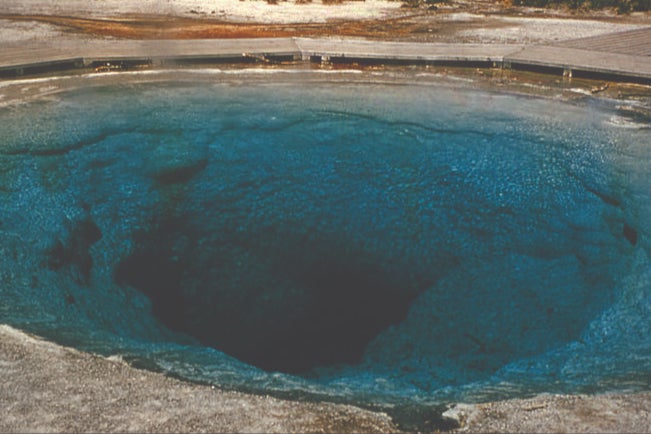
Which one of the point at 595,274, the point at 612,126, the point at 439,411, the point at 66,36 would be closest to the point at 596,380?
the point at 439,411

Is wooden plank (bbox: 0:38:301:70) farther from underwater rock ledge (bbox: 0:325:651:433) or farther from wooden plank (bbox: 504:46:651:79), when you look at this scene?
underwater rock ledge (bbox: 0:325:651:433)

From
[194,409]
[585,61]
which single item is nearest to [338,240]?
[194,409]

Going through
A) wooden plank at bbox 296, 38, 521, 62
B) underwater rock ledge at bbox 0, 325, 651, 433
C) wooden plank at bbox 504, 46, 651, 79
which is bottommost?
underwater rock ledge at bbox 0, 325, 651, 433

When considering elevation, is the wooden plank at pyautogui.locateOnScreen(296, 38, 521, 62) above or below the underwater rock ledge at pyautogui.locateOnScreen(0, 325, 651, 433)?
above

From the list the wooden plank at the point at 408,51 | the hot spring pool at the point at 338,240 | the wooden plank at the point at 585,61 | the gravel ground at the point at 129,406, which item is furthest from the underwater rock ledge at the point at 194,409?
the wooden plank at the point at 408,51

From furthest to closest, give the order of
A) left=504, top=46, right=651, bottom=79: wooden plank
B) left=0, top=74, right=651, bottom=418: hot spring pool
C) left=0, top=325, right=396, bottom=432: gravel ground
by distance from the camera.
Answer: left=504, top=46, right=651, bottom=79: wooden plank
left=0, top=74, right=651, bottom=418: hot spring pool
left=0, top=325, right=396, bottom=432: gravel ground

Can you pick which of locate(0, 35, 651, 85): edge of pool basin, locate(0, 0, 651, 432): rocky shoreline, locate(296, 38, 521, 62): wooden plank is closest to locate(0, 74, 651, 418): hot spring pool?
locate(0, 0, 651, 432): rocky shoreline

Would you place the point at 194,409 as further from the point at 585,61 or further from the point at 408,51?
the point at 585,61

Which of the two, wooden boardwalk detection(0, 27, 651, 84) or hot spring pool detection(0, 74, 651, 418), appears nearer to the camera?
hot spring pool detection(0, 74, 651, 418)
